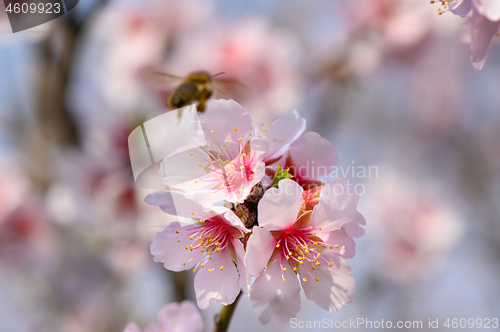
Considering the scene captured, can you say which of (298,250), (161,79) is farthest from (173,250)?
(161,79)

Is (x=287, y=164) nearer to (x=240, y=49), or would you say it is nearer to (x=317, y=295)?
(x=317, y=295)

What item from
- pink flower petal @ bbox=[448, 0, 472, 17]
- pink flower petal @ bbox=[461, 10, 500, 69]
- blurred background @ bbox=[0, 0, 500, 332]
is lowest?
blurred background @ bbox=[0, 0, 500, 332]

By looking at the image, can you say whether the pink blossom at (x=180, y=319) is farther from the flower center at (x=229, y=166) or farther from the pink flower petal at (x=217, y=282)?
the flower center at (x=229, y=166)

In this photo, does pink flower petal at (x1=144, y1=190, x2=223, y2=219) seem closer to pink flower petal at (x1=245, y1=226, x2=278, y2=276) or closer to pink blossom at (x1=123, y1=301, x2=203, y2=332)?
pink flower petal at (x1=245, y1=226, x2=278, y2=276)

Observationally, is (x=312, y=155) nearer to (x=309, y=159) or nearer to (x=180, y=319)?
(x=309, y=159)

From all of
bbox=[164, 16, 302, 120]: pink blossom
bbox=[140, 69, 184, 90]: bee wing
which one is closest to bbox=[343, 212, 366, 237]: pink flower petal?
bbox=[140, 69, 184, 90]: bee wing

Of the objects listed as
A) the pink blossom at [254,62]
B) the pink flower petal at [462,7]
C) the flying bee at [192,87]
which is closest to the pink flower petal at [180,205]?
the flying bee at [192,87]

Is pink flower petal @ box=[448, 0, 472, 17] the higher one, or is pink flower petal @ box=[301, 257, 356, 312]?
pink flower petal @ box=[448, 0, 472, 17]
